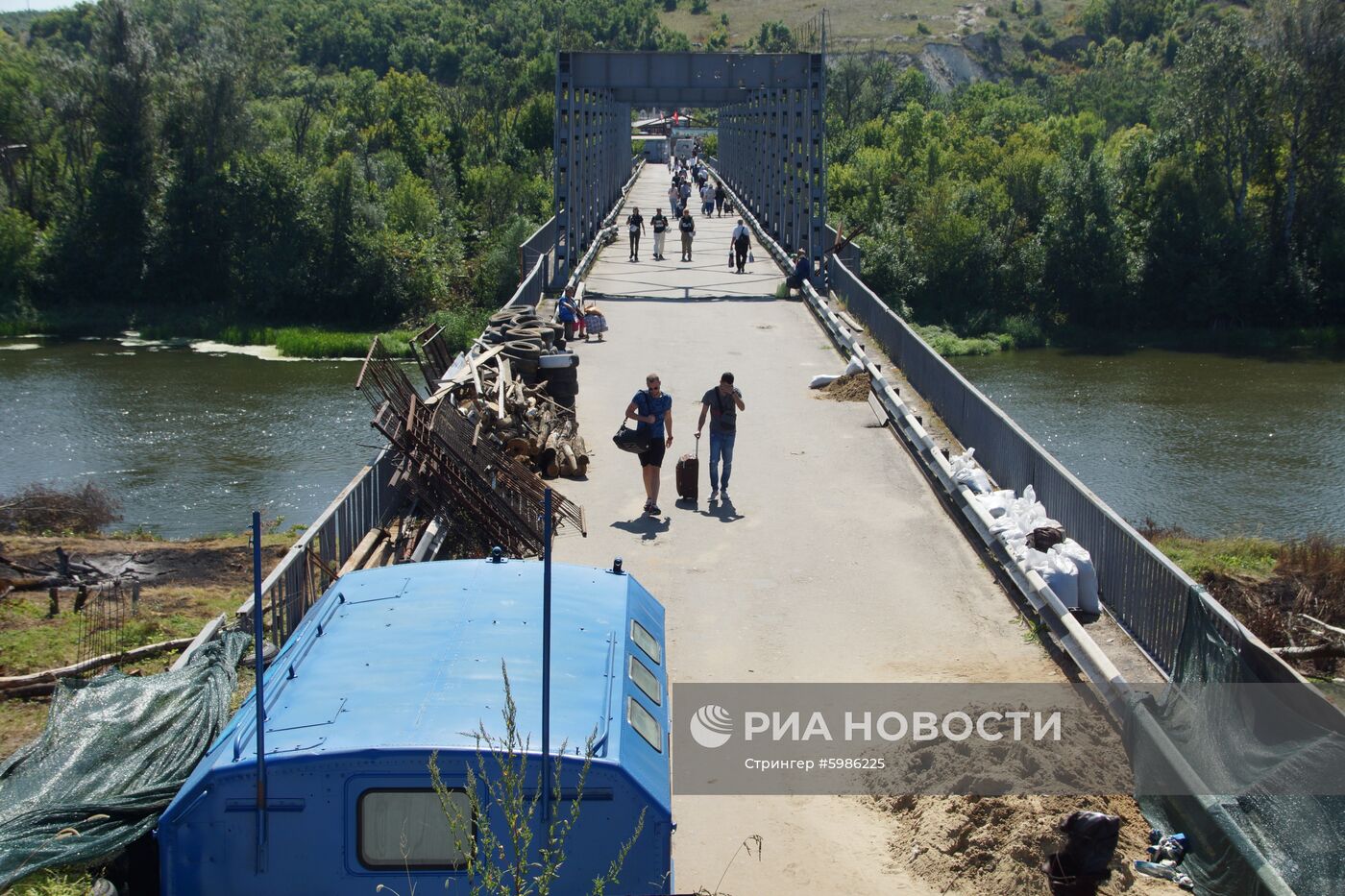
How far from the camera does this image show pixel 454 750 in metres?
6.52

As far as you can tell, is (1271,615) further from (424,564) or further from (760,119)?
(760,119)

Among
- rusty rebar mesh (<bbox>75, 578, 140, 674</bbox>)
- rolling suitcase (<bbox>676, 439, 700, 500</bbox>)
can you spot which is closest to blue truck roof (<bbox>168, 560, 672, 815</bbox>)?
rolling suitcase (<bbox>676, 439, 700, 500</bbox>)

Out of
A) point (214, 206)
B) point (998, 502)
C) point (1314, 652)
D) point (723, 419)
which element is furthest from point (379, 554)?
point (214, 206)

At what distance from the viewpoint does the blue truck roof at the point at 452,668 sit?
6.76 metres

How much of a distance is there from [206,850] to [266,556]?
14.0 meters

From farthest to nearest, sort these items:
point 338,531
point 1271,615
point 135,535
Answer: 1. point 135,535
2. point 1271,615
3. point 338,531

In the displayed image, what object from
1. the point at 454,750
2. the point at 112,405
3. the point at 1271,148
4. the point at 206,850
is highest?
the point at 1271,148

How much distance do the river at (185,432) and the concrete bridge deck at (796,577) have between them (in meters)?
9.01

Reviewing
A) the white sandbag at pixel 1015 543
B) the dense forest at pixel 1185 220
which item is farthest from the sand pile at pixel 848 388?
the dense forest at pixel 1185 220

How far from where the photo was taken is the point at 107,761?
27.8 ft

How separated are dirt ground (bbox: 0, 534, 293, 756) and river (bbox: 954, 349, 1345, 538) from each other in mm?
17039

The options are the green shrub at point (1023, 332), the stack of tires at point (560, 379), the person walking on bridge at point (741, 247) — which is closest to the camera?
the stack of tires at point (560, 379)

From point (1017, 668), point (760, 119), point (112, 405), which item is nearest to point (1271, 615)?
point (1017, 668)

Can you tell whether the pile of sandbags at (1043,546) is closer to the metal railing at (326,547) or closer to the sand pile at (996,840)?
the sand pile at (996,840)
